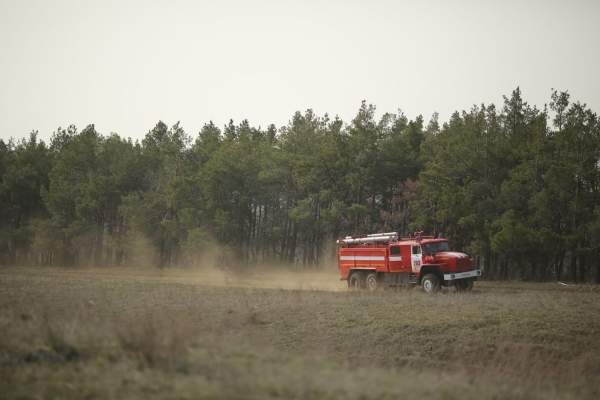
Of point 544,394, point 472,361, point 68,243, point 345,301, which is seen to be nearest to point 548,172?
point 345,301

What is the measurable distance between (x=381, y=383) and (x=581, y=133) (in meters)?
38.0

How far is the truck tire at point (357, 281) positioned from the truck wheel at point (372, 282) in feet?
1.60

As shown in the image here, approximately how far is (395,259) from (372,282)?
2338 mm

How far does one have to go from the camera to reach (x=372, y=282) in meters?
30.8

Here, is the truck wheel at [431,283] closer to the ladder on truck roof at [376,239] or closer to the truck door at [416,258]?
the truck door at [416,258]

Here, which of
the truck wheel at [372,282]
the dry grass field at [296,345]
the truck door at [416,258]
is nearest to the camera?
the dry grass field at [296,345]

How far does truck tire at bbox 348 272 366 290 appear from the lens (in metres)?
31.4

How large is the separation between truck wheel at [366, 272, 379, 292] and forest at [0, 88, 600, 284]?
12914mm

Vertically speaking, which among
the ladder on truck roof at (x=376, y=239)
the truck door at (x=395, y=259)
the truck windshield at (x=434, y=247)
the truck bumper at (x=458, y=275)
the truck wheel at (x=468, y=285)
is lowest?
the truck wheel at (x=468, y=285)

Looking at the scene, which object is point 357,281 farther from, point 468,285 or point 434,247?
point 468,285

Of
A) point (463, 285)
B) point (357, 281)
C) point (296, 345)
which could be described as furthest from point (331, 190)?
point (296, 345)

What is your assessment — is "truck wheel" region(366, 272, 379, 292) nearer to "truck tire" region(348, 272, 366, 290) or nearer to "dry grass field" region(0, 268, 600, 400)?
"truck tire" region(348, 272, 366, 290)

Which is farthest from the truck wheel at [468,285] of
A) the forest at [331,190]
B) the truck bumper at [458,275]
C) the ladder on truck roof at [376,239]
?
the forest at [331,190]

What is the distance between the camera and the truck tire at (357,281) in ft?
103
